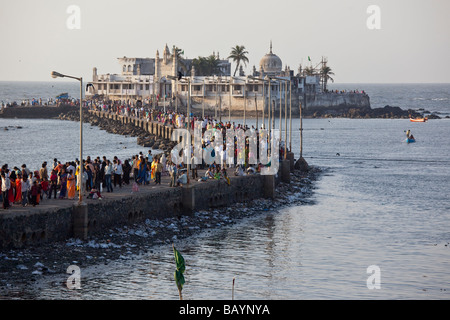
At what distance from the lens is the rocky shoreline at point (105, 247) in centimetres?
2344

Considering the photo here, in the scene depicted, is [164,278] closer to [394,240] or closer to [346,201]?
[394,240]

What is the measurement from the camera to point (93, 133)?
93.9m

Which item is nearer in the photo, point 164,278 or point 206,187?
point 164,278

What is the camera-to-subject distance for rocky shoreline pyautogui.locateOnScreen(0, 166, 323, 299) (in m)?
23.4

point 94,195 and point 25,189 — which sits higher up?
point 25,189

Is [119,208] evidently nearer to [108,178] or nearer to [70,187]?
[70,187]

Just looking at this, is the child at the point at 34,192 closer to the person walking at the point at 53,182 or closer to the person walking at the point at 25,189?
the person walking at the point at 25,189

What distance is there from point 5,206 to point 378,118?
12722 cm

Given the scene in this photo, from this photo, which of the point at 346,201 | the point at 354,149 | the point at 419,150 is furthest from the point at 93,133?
the point at 346,201

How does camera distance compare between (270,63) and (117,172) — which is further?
(270,63)

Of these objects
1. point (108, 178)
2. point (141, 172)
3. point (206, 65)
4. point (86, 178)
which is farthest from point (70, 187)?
point (206, 65)

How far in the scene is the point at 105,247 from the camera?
2720 cm

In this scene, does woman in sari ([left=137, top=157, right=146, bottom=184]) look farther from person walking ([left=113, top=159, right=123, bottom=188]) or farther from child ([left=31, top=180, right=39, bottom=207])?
child ([left=31, top=180, right=39, bottom=207])
